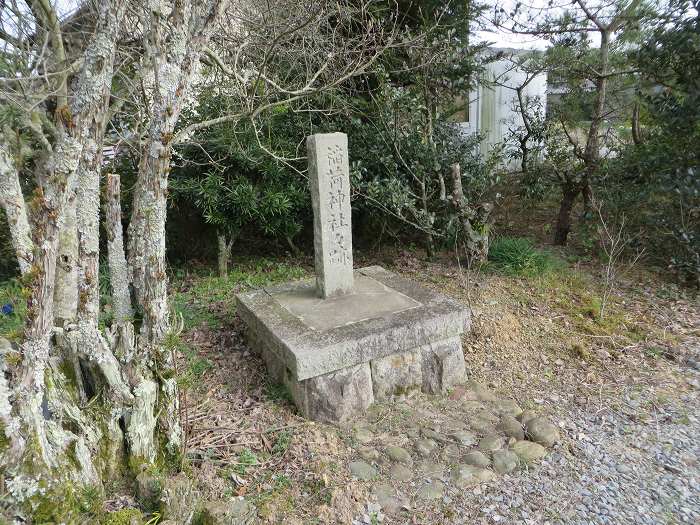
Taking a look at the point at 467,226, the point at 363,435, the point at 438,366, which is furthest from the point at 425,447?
the point at 467,226

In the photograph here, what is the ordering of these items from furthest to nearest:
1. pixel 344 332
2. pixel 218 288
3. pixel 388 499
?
pixel 218 288, pixel 344 332, pixel 388 499

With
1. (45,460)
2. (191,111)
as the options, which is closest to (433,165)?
(191,111)

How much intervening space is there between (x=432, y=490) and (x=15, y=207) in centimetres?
→ 256

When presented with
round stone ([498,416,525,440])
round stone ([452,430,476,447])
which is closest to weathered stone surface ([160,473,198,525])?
round stone ([452,430,476,447])

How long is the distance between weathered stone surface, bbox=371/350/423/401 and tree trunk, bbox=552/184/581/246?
12.9 ft

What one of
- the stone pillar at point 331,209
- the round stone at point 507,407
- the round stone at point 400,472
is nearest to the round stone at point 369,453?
the round stone at point 400,472

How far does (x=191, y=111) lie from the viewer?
18.1 ft

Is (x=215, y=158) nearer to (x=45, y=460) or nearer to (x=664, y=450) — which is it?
(x=45, y=460)

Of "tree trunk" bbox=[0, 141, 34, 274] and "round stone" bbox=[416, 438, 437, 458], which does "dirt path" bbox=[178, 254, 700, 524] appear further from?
"tree trunk" bbox=[0, 141, 34, 274]

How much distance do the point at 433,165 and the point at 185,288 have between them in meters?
3.32

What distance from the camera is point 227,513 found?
2076 mm

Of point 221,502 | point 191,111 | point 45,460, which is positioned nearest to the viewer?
point 45,460

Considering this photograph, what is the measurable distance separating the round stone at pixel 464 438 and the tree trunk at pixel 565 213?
167 inches

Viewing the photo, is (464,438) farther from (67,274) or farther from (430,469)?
(67,274)
